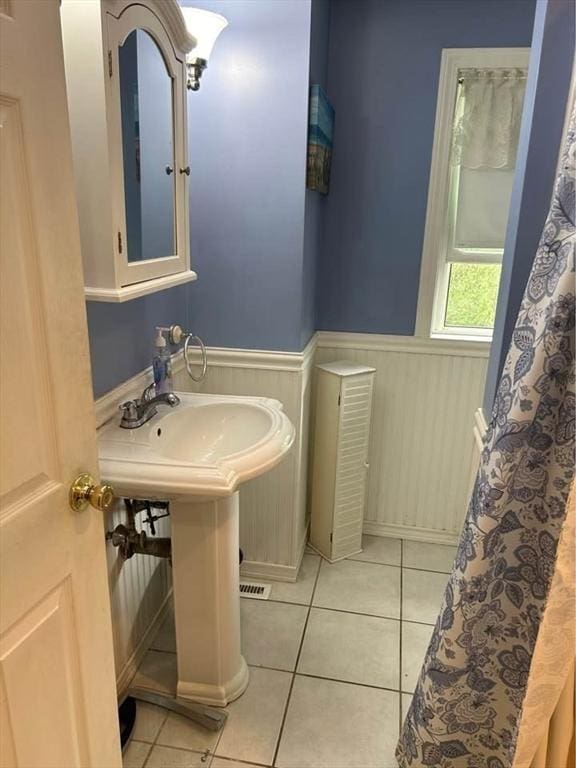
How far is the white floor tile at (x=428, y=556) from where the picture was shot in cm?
249

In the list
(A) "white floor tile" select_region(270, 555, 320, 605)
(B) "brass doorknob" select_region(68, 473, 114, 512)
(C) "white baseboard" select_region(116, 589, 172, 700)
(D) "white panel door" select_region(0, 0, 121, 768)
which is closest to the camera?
(D) "white panel door" select_region(0, 0, 121, 768)

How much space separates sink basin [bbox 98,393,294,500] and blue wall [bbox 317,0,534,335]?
91 cm

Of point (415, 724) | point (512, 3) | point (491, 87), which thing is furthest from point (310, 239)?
point (415, 724)

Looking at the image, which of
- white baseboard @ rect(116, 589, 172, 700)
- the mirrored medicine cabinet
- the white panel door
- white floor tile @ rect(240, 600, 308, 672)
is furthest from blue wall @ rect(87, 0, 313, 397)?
white floor tile @ rect(240, 600, 308, 672)

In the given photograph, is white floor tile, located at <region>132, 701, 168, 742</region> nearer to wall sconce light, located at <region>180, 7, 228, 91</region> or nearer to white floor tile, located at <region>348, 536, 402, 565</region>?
white floor tile, located at <region>348, 536, 402, 565</region>

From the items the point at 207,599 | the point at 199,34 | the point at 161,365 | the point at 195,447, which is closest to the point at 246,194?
the point at 199,34

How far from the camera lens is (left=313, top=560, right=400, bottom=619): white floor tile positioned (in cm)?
222

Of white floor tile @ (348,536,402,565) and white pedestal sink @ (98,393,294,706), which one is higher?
white pedestal sink @ (98,393,294,706)

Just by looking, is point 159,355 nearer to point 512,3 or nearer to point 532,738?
point 532,738

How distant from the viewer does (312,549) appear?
2.57 m

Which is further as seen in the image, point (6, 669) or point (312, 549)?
point (312, 549)

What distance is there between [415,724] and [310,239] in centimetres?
165

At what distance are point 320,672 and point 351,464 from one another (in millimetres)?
853

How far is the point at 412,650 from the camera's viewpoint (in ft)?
6.54
